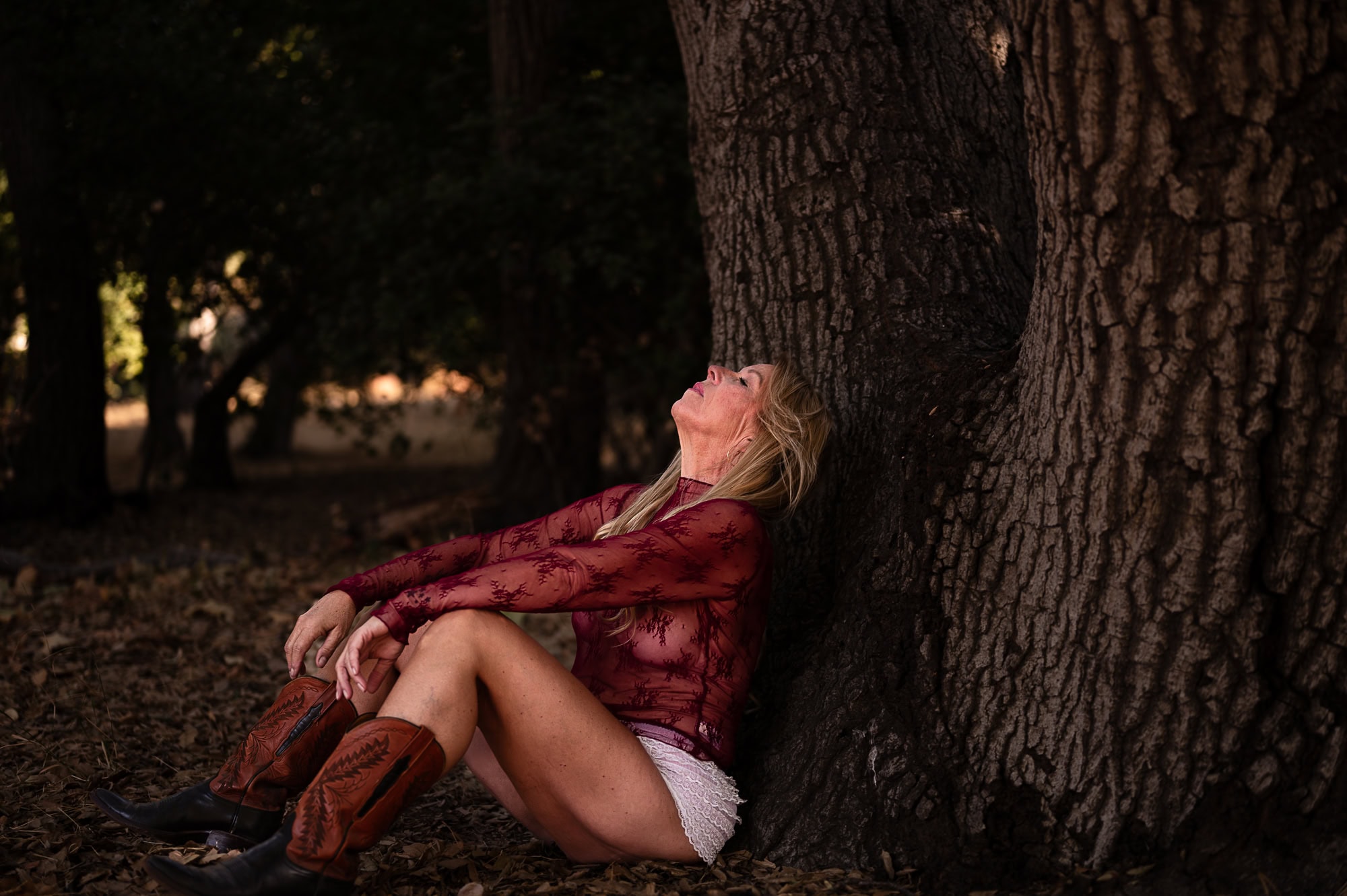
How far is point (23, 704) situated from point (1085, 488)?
143 inches

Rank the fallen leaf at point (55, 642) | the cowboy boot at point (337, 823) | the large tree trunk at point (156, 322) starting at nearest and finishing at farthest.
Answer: the cowboy boot at point (337, 823)
the fallen leaf at point (55, 642)
the large tree trunk at point (156, 322)

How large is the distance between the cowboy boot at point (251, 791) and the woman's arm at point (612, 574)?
374 millimetres

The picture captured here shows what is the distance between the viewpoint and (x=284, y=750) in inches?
108

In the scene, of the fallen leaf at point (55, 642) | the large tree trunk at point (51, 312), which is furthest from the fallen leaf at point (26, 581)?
the large tree trunk at point (51, 312)

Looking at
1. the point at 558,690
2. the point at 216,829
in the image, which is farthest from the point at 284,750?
the point at 558,690

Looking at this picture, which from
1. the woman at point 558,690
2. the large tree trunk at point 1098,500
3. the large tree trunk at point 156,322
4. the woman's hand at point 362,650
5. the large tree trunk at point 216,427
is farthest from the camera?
the large tree trunk at point 216,427

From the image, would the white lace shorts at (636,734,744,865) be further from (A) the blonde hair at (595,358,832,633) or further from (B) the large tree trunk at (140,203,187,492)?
(B) the large tree trunk at (140,203,187,492)

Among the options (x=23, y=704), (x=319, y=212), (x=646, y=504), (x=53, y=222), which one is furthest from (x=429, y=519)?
(x=646, y=504)

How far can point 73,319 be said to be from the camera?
8320 millimetres

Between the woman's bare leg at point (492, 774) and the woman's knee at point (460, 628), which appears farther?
the woman's bare leg at point (492, 774)

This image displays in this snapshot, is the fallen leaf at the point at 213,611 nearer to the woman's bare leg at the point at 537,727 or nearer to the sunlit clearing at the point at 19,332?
the woman's bare leg at the point at 537,727

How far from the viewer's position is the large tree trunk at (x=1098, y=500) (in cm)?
226

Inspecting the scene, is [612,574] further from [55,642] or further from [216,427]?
[216,427]

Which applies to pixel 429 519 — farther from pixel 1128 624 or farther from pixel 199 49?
pixel 1128 624
